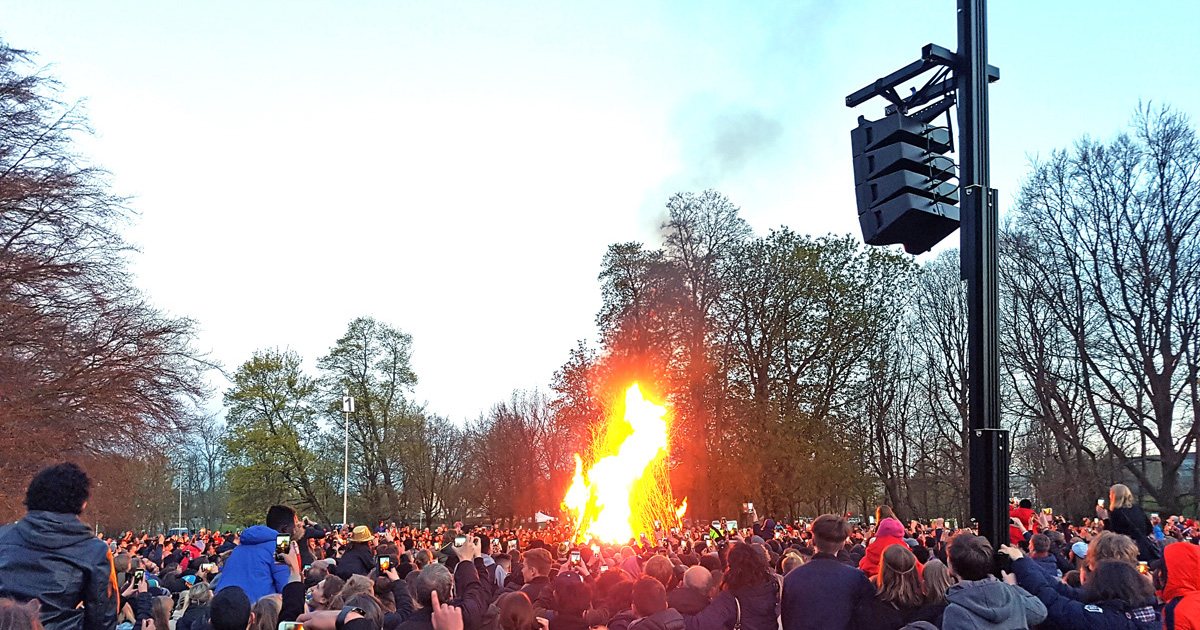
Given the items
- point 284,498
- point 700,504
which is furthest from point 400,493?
point 700,504

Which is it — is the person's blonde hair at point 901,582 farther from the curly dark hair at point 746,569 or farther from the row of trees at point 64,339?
the row of trees at point 64,339

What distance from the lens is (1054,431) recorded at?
109 ft

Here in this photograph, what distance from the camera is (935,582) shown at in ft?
Answer: 19.1

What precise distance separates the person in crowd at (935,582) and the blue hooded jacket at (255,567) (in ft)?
18.1

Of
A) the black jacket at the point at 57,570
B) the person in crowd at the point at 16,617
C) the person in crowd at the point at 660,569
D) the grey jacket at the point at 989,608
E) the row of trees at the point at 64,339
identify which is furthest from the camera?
the row of trees at the point at 64,339

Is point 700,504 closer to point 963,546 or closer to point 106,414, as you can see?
point 106,414

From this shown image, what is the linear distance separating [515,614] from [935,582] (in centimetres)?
262

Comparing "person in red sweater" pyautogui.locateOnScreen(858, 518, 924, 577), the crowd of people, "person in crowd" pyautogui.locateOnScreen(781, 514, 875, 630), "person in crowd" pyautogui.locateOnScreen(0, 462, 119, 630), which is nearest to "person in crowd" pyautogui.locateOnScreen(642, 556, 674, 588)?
the crowd of people

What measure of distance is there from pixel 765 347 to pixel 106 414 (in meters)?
23.7

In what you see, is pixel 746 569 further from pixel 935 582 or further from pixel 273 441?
pixel 273 441

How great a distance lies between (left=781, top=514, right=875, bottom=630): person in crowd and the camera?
5.64 metres

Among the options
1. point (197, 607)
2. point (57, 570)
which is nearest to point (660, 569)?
point (197, 607)

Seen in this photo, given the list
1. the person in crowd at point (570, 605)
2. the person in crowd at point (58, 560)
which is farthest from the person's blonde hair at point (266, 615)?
the person in crowd at point (570, 605)

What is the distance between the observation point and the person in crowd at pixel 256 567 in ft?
26.6
